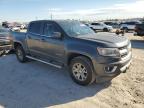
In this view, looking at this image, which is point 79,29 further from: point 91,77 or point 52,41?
Result: point 91,77

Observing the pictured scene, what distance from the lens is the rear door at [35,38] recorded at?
26.1 feet

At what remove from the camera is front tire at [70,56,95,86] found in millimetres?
5977

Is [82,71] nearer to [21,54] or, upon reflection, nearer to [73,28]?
[73,28]

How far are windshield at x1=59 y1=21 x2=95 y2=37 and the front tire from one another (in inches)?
37.1

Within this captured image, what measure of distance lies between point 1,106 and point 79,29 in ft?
11.4

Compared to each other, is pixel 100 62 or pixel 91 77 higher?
pixel 100 62

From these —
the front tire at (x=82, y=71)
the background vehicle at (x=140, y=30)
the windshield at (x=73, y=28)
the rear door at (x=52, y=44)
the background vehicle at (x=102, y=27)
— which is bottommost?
the background vehicle at (x=102, y=27)

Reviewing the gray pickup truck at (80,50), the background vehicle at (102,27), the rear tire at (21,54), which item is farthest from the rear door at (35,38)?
the background vehicle at (102,27)

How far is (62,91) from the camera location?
20.0 ft

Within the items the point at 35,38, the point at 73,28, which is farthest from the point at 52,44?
the point at 35,38

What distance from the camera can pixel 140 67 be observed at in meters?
8.03

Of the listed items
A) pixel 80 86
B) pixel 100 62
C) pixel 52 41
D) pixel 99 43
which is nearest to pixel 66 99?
pixel 80 86

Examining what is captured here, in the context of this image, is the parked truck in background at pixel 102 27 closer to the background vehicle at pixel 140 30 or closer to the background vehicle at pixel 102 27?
the background vehicle at pixel 102 27

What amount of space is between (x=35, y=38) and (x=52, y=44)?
4.10 ft
